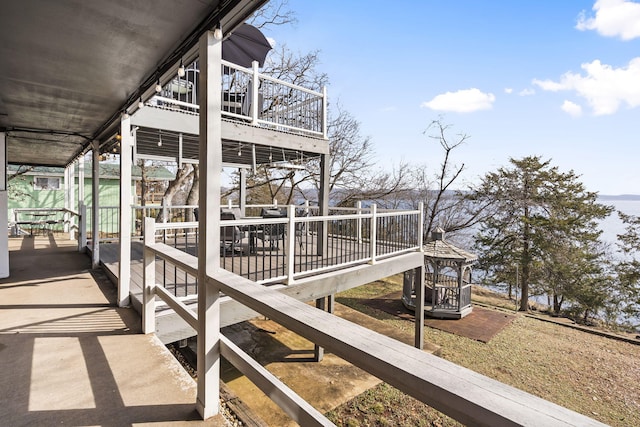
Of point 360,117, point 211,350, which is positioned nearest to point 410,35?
point 360,117

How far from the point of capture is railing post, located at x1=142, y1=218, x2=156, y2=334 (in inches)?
133

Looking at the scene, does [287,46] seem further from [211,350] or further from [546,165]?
[211,350]

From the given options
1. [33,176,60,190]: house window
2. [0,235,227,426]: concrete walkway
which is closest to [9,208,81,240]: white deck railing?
[33,176,60,190]: house window

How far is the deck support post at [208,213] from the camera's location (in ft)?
7.13

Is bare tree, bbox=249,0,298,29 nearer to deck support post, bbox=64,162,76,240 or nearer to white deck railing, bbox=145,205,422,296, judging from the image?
deck support post, bbox=64,162,76,240

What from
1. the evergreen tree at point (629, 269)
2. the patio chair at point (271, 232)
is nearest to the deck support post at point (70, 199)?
the patio chair at point (271, 232)

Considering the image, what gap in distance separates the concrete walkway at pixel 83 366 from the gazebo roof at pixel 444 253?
27.9 feet

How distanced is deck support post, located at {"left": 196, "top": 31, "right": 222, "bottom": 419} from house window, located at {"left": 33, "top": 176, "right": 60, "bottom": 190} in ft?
67.0

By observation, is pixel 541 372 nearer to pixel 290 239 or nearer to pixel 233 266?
pixel 290 239

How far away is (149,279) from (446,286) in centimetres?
914

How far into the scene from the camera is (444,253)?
1033cm

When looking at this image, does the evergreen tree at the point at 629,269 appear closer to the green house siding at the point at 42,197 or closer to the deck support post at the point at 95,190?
the deck support post at the point at 95,190

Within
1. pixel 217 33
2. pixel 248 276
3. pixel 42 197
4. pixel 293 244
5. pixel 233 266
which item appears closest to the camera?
pixel 217 33

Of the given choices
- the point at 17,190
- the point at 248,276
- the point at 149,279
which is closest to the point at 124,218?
the point at 149,279
